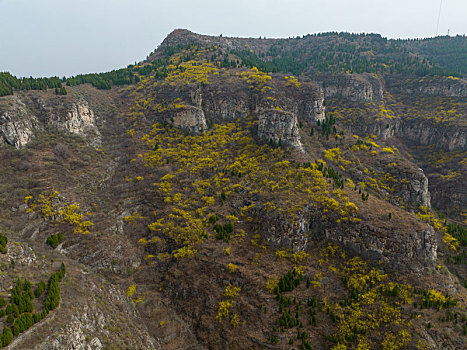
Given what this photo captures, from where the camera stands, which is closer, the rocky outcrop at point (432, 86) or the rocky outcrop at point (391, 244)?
the rocky outcrop at point (391, 244)

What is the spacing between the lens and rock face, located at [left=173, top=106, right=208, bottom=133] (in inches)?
2478

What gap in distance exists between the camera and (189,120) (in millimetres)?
63031

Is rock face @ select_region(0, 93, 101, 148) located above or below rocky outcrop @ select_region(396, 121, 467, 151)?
above

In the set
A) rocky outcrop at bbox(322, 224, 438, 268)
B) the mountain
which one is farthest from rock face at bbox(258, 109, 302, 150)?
rocky outcrop at bbox(322, 224, 438, 268)

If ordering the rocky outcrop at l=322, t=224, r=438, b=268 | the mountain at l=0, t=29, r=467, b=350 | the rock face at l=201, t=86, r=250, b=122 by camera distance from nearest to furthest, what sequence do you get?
the mountain at l=0, t=29, r=467, b=350 < the rocky outcrop at l=322, t=224, r=438, b=268 < the rock face at l=201, t=86, r=250, b=122

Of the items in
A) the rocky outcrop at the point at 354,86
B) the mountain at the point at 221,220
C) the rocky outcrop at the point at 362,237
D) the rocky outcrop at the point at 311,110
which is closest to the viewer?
the mountain at the point at 221,220

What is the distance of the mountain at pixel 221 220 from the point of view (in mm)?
26594

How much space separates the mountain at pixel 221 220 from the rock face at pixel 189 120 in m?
0.37

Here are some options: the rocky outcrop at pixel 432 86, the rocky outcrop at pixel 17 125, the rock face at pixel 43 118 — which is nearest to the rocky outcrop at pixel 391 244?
the rock face at pixel 43 118

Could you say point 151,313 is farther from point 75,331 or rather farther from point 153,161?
point 153,161

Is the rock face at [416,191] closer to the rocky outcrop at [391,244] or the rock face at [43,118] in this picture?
the rocky outcrop at [391,244]

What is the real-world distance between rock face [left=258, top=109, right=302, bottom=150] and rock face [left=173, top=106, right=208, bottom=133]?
1822 centimetres

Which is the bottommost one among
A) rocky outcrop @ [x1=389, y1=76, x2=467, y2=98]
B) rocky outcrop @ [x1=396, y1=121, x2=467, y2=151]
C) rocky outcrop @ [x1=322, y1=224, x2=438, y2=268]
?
rocky outcrop @ [x1=322, y1=224, x2=438, y2=268]

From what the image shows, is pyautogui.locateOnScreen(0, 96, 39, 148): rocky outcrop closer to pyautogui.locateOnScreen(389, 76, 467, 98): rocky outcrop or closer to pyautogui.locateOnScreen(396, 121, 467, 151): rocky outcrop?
pyautogui.locateOnScreen(396, 121, 467, 151): rocky outcrop
